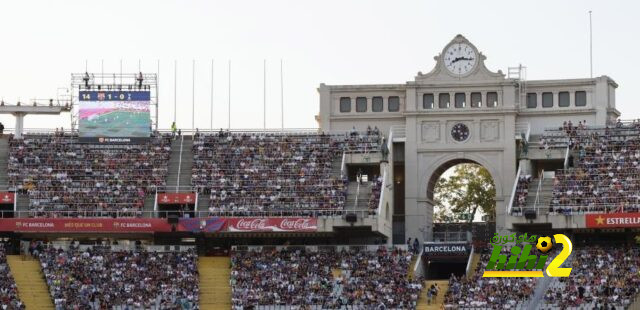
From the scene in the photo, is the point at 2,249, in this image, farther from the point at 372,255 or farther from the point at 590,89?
the point at 590,89

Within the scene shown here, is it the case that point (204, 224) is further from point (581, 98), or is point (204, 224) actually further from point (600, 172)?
point (581, 98)

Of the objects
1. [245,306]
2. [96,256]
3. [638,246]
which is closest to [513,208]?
[638,246]

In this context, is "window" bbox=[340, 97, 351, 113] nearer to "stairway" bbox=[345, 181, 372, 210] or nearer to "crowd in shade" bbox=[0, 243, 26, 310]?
"stairway" bbox=[345, 181, 372, 210]

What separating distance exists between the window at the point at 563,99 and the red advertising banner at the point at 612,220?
38.4ft

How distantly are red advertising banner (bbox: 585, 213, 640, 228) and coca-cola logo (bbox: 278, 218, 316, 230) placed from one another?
16.5 metres

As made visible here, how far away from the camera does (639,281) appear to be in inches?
3706

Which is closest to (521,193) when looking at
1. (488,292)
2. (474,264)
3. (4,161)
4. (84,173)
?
(474,264)

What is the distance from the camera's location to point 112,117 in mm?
111312

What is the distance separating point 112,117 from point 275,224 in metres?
15.0

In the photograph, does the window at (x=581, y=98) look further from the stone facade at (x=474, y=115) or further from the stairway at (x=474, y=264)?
the stairway at (x=474, y=264)

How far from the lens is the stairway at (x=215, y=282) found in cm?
9806

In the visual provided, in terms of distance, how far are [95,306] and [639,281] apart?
30505 mm

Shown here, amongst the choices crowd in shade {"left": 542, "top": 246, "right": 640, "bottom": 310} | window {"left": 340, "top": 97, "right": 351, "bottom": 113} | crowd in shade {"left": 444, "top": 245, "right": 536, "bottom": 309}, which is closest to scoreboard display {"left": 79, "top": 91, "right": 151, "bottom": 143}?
window {"left": 340, "top": 97, "right": 351, "bottom": 113}

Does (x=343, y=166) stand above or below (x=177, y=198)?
above
